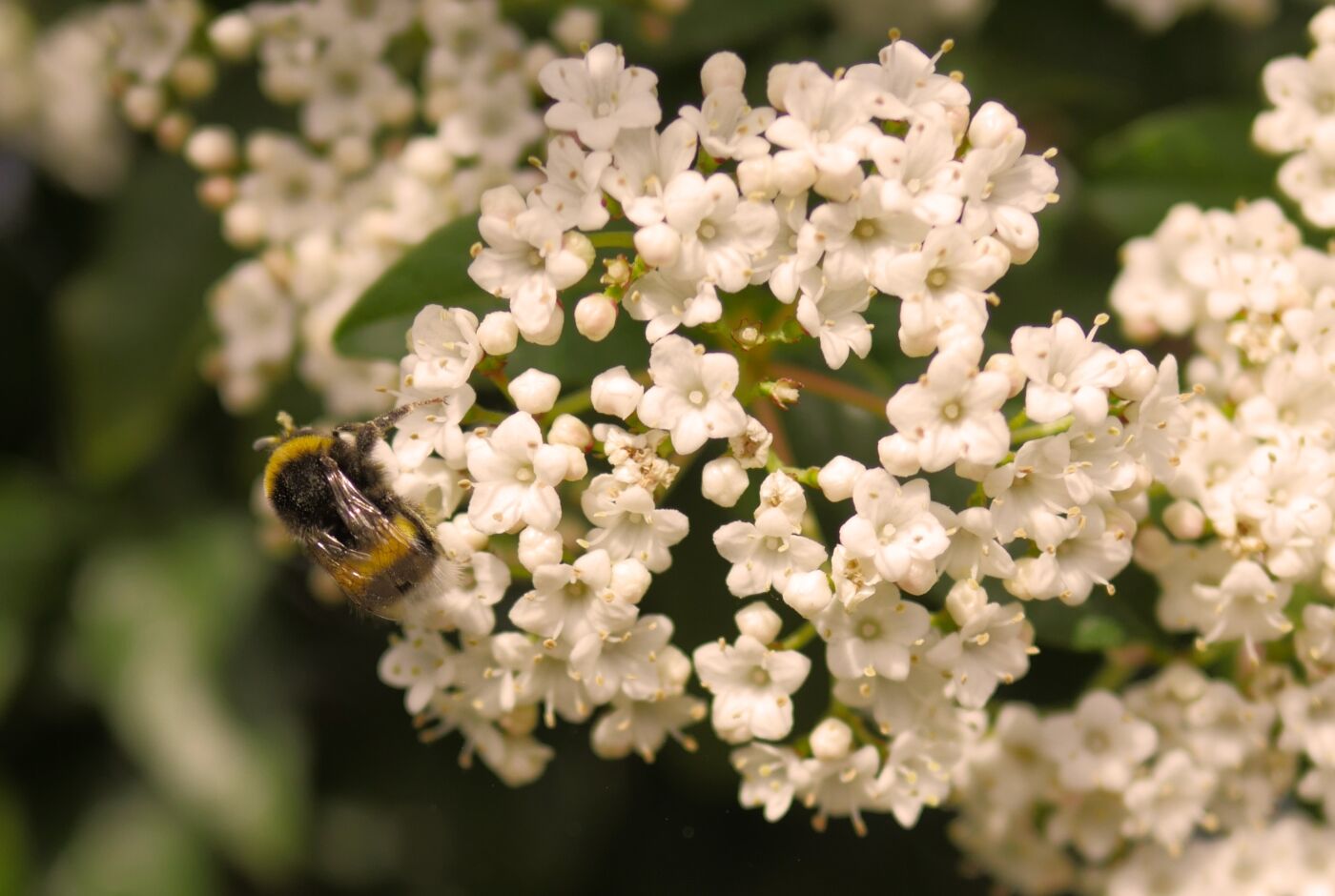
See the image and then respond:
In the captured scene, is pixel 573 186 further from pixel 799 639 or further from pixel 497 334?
pixel 799 639

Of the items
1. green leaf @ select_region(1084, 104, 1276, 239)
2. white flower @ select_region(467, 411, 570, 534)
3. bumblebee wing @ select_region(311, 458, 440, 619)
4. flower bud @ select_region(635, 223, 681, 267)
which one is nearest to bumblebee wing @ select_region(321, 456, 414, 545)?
Result: bumblebee wing @ select_region(311, 458, 440, 619)

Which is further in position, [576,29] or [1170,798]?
[576,29]

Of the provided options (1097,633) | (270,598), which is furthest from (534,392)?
(270,598)

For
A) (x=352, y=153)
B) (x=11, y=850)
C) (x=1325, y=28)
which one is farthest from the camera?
(x=11, y=850)

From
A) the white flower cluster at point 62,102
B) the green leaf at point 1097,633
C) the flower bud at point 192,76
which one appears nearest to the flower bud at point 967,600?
the green leaf at point 1097,633

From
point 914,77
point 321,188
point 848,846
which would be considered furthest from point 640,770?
point 914,77

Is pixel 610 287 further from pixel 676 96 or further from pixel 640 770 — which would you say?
pixel 640 770

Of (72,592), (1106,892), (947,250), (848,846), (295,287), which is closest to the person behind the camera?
(947,250)
